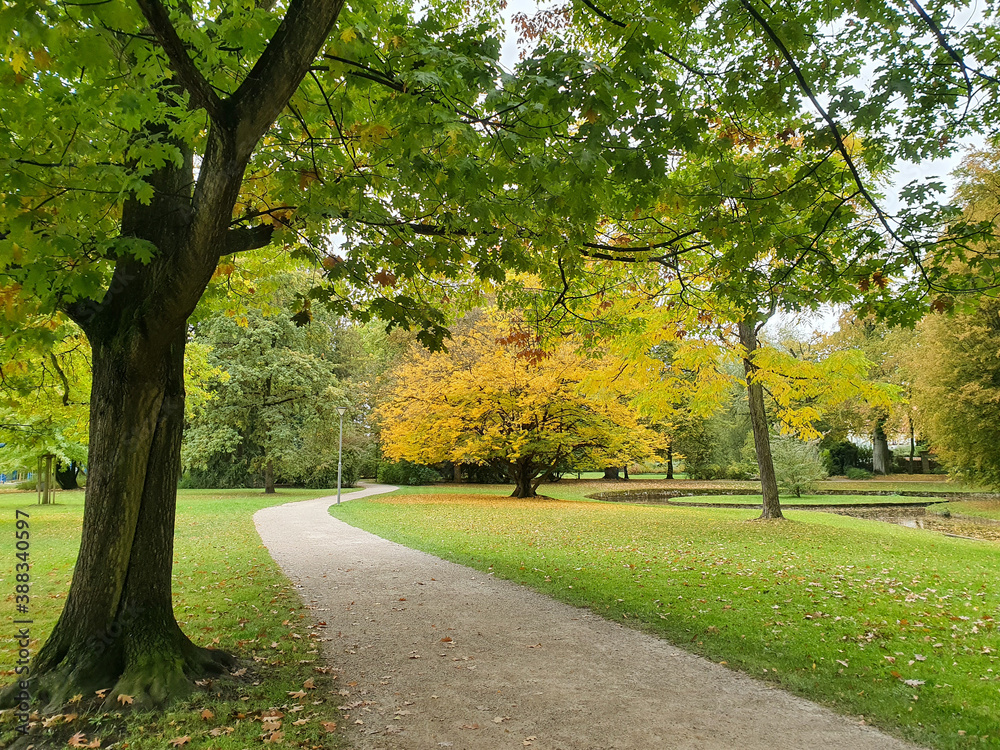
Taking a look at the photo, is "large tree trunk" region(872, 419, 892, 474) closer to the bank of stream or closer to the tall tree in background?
the bank of stream

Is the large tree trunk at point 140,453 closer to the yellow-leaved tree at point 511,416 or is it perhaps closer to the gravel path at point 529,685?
the gravel path at point 529,685

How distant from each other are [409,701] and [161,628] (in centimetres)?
203

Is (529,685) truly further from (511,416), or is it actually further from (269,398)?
(269,398)

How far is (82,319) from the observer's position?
14.3 feet

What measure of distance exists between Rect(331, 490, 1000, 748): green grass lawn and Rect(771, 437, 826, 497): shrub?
A: 11516mm

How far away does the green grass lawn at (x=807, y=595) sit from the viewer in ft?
13.6

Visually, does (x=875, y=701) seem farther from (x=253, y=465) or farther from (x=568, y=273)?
(x=253, y=465)

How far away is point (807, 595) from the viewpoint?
690 cm

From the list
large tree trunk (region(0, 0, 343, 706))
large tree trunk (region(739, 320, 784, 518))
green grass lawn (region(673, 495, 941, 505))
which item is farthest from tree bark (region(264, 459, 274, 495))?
large tree trunk (region(0, 0, 343, 706))

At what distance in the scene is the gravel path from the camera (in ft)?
11.5

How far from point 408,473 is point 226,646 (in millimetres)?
32386

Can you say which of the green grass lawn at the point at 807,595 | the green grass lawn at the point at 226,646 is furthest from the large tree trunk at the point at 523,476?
the green grass lawn at the point at 226,646

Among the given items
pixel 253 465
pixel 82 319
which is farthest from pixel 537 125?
pixel 253 465

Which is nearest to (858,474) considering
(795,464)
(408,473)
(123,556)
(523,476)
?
(795,464)
